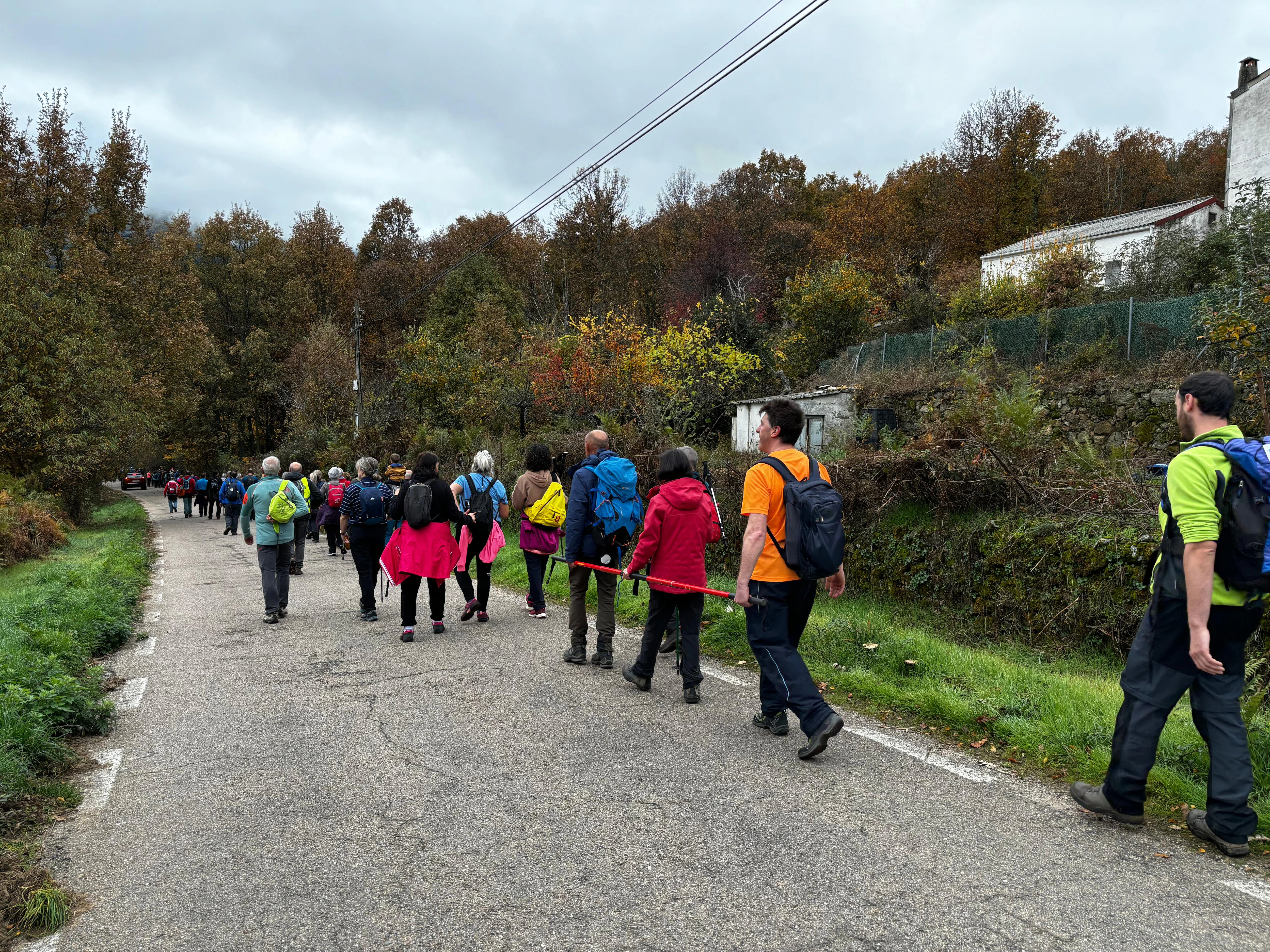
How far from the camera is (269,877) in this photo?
3578mm

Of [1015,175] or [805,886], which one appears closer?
[805,886]

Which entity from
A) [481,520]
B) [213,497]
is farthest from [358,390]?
[481,520]

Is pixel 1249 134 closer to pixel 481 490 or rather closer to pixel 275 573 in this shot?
pixel 481 490

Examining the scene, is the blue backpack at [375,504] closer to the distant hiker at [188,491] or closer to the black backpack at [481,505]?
the black backpack at [481,505]

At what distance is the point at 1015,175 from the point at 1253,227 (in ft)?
107

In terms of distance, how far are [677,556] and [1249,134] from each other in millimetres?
33408

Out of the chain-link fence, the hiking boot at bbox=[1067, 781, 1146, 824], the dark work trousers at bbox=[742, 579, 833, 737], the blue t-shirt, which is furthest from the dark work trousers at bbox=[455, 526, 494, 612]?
the chain-link fence

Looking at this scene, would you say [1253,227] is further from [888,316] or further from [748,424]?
[888,316]

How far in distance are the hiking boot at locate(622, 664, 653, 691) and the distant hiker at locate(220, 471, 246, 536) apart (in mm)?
18980

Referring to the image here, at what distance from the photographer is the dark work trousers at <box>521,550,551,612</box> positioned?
9578 millimetres

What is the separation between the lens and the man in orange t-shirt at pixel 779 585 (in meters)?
4.88

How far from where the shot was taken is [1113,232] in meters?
33.0

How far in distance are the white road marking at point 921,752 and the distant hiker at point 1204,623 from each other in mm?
742

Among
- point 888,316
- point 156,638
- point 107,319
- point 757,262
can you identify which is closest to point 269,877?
point 156,638
